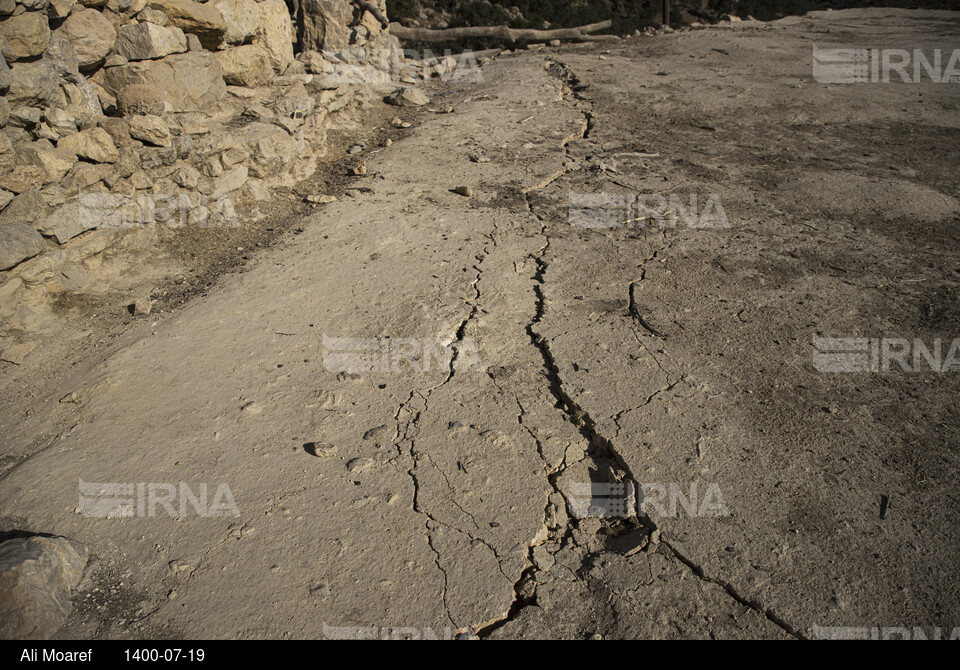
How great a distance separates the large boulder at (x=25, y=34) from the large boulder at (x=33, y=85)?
2.8 inches

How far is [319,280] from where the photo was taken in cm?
383

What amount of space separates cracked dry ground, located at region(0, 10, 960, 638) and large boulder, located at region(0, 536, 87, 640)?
0.08 meters

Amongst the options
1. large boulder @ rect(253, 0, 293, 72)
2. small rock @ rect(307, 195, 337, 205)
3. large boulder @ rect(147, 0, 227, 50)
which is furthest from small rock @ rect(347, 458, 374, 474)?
large boulder @ rect(253, 0, 293, 72)

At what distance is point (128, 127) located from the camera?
4152mm

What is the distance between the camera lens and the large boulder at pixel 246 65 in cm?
531

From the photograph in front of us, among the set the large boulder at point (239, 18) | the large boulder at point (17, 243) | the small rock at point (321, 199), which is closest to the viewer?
the large boulder at point (17, 243)

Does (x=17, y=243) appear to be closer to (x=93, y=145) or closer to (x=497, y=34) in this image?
(x=93, y=145)

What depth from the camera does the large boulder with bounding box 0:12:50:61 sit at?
3584 millimetres

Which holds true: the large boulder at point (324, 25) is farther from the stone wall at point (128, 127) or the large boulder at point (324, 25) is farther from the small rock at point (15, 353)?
the small rock at point (15, 353)

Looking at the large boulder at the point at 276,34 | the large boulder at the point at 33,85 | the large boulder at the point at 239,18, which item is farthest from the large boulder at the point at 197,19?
the large boulder at the point at 33,85

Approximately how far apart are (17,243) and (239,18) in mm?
3140

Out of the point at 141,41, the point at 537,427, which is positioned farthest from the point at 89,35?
the point at 537,427

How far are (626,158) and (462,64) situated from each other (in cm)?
441

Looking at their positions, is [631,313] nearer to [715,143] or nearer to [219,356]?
[219,356]
